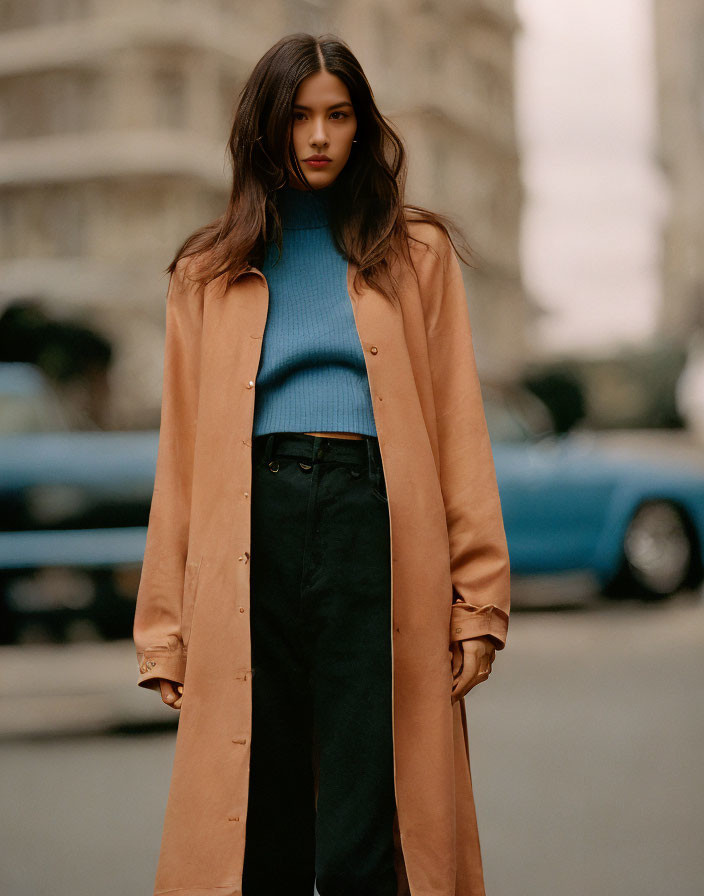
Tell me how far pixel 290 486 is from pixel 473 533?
0.32 m

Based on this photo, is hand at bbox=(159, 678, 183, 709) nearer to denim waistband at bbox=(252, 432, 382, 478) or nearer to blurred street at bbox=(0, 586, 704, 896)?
denim waistband at bbox=(252, 432, 382, 478)

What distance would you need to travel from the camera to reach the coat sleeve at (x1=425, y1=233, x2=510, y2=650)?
2.21 meters

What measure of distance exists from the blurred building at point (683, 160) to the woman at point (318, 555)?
13907mm

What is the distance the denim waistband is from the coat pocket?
207mm

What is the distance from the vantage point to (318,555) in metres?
2.12

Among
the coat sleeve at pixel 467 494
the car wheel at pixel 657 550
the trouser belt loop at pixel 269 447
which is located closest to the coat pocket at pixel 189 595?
the trouser belt loop at pixel 269 447

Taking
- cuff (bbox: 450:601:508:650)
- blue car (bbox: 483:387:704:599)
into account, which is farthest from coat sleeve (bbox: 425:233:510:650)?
blue car (bbox: 483:387:704:599)

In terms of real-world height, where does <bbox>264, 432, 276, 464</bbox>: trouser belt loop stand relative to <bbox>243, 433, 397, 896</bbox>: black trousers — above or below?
above

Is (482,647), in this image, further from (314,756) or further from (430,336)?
(430,336)

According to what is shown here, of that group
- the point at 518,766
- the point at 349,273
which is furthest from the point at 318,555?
the point at 518,766

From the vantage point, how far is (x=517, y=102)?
696 inches

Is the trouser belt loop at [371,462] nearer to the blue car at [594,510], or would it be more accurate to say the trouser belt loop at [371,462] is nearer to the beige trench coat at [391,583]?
the beige trench coat at [391,583]

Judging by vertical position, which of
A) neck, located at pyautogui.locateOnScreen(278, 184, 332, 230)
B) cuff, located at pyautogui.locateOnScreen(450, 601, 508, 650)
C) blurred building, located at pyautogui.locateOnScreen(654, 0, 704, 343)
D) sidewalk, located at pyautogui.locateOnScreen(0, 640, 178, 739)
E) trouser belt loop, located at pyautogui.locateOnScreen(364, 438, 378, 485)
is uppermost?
blurred building, located at pyautogui.locateOnScreen(654, 0, 704, 343)

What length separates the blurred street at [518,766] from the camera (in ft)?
12.0
